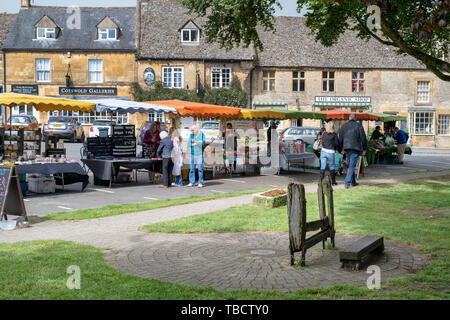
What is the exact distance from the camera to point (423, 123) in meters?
47.1

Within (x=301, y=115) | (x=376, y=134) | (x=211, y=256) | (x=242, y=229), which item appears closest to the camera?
(x=211, y=256)

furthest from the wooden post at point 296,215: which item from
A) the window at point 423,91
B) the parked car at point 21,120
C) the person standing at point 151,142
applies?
the window at point 423,91

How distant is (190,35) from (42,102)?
99.2 ft

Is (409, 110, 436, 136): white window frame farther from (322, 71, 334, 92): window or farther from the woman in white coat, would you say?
the woman in white coat

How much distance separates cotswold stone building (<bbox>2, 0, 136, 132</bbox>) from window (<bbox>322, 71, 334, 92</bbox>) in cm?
1612

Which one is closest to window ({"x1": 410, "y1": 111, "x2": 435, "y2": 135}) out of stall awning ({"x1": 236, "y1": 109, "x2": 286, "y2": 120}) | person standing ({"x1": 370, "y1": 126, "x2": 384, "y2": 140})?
person standing ({"x1": 370, "y1": 126, "x2": 384, "y2": 140})

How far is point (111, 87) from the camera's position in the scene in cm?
4353

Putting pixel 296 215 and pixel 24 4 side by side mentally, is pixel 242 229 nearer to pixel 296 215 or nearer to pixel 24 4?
pixel 296 215

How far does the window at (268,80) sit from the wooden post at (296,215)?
39.0m

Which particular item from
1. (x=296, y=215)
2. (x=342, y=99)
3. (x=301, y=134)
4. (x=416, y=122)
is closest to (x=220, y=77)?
(x=342, y=99)

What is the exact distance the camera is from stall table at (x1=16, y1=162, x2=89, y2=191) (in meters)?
13.8

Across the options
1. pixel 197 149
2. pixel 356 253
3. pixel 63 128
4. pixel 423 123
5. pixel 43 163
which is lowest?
pixel 356 253

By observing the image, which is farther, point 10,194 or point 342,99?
point 342,99
